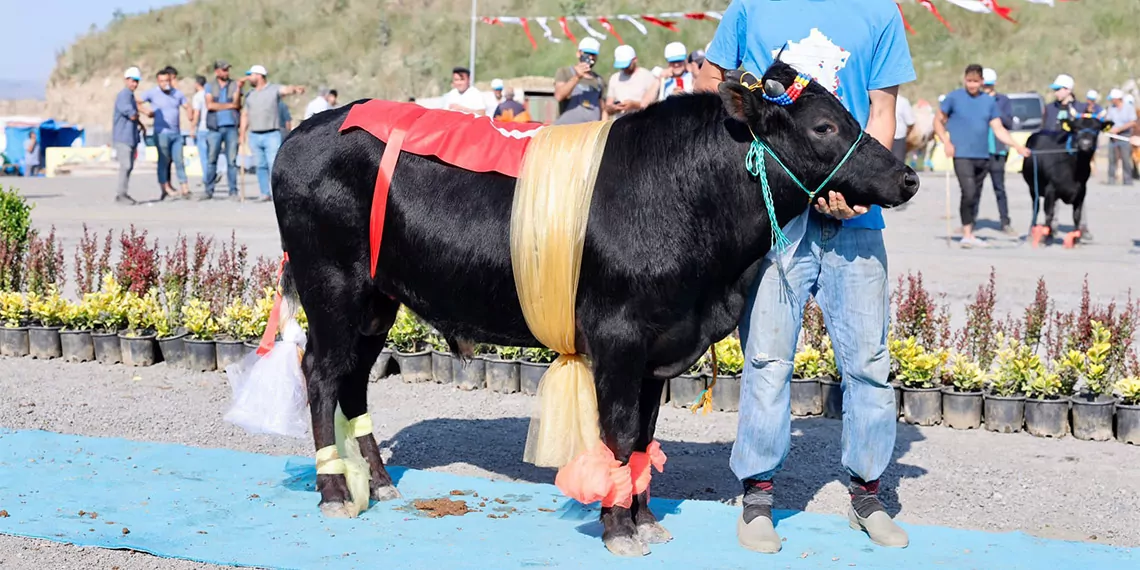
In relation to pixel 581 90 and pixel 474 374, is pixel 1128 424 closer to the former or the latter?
pixel 474 374

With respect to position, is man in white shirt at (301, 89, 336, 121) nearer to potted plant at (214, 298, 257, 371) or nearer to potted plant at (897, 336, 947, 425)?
potted plant at (214, 298, 257, 371)

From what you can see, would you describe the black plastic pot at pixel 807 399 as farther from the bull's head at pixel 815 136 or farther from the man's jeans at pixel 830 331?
the bull's head at pixel 815 136

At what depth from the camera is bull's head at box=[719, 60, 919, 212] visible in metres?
4.38

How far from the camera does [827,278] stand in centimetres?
489

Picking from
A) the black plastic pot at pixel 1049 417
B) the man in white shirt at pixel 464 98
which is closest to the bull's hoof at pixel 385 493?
the black plastic pot at pixel 1049 417

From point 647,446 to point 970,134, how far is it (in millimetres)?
10672

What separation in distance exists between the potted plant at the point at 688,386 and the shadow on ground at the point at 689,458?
0.62 m

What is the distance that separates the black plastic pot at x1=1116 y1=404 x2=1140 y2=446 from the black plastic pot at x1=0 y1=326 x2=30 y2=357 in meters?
7.01

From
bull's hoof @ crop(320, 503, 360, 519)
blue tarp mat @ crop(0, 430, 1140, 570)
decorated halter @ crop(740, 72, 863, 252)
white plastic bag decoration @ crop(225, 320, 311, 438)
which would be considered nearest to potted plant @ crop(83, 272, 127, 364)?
blue tarp mat @ crop(0, 430, 1140, 570)

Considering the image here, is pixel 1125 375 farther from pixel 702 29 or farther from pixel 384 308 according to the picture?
pixel 702 29

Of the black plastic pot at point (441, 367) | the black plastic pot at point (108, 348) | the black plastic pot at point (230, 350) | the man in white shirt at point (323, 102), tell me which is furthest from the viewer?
the man in white shirt at point (323, 102)

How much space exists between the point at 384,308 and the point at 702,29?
133 feet

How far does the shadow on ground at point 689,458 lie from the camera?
18.9 feet

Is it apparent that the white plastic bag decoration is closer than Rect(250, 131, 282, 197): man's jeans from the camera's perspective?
Yes
